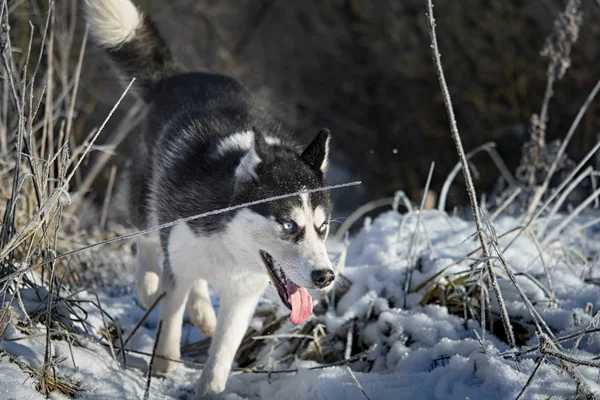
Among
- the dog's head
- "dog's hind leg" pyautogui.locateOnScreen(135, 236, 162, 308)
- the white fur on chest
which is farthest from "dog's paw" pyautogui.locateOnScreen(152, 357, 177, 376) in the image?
the dog's head

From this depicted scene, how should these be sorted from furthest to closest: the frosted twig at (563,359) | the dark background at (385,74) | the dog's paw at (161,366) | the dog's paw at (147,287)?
the dark background at (385,74), the dog's paw at (147,287), the dog's paw at (161,366), the frosted twig at (563,359)

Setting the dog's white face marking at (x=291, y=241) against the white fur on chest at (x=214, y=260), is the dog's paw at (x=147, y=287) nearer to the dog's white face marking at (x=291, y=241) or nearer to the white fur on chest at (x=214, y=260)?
the white fur on chest at (x=214, y=260)

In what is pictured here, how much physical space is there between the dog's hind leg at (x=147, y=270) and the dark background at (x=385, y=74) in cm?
487

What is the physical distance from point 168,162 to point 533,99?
7.47 metres

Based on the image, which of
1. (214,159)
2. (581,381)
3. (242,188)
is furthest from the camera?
(214,159)

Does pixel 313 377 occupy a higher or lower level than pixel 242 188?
lower

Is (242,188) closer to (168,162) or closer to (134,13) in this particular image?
(168,162)

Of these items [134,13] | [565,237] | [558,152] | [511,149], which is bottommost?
[511,149]

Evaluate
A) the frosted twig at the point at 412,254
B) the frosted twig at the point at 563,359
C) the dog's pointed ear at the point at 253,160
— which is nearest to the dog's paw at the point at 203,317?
the dog's pointed ear at the point at 253,160

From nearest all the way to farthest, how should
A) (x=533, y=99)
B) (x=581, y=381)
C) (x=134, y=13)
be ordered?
(x=581, y=381), (x=134, y=13), (x=533, y=99)

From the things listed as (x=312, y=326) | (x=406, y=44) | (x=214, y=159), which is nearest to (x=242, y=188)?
(x=214, y=159)

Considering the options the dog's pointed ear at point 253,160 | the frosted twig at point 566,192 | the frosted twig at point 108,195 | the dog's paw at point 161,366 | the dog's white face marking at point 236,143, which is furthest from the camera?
the frosted twig at point 108,195

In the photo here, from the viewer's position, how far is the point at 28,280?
10.3ft

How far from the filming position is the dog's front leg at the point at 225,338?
11.1 ft
